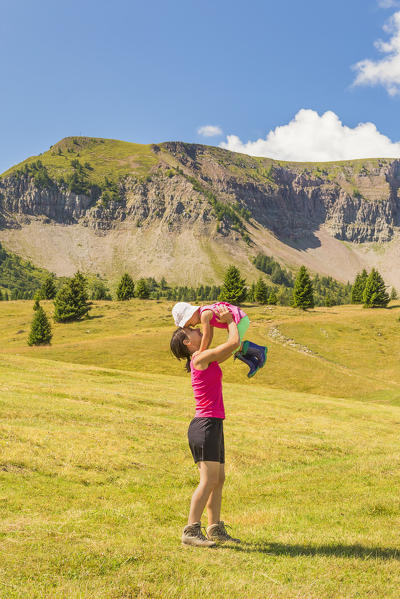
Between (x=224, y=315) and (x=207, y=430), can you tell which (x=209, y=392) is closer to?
(x=207, y=430)

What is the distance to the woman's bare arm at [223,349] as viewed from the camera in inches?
308

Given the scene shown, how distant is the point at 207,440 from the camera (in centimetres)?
804

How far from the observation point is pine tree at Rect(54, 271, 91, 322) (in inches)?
4437

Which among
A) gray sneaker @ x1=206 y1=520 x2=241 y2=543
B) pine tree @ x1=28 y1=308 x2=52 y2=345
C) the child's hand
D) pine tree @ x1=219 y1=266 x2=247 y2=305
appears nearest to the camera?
the child's hand

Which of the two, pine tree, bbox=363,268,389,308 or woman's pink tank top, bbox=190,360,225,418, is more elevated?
pine tree, bbox=363,268,389,308

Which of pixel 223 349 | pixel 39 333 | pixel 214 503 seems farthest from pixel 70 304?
pixel 223 349

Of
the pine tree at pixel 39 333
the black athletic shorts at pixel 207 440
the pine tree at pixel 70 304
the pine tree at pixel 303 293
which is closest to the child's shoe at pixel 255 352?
the black athletic shorts at pixel 207 440

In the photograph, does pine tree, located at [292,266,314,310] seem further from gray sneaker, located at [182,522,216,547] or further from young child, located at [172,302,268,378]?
A: gray sneaker, located at [182,522,216,547]

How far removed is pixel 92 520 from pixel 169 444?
9304 millimetres

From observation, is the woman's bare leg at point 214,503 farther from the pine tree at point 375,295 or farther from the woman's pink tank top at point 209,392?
the pine tree at point 375,295

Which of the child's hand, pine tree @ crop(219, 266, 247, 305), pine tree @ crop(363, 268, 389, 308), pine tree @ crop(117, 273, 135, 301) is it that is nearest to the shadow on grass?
the child's hand

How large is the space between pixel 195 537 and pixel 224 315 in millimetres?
4291

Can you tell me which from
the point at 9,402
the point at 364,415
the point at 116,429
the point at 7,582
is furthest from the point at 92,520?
the point at 364,415

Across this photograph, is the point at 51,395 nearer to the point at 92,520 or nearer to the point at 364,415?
the point at 92,520
